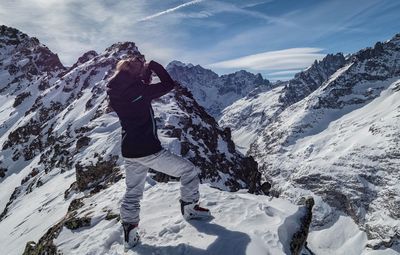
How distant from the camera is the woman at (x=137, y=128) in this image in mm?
9500

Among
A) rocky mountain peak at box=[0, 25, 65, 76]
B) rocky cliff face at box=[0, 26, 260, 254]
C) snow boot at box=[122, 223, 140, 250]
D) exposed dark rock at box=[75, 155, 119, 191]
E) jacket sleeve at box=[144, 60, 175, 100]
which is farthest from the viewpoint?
rocky mountain peak at box=[0, 25, 65, 76]

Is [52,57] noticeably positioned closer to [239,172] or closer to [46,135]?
[46,135]

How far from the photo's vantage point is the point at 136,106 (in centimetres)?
962

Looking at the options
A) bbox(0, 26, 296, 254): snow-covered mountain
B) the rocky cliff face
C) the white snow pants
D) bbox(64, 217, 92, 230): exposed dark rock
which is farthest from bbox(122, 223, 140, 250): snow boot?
the rocky cliff face

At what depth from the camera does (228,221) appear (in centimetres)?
1097

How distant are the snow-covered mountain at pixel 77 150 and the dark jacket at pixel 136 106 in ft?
12.4

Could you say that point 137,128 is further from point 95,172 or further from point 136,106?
point 95,172

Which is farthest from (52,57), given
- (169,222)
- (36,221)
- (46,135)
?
(169,222)

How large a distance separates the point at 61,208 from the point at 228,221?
1971 cm

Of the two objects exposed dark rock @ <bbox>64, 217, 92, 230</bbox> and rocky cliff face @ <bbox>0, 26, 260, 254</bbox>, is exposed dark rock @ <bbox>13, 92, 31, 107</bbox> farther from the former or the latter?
exposed dark rock @ <bbox>64, 217, 92, 230</bbox>

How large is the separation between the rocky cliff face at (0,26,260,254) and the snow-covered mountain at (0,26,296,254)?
9 cm

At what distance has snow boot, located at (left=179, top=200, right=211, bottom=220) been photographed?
10977mm

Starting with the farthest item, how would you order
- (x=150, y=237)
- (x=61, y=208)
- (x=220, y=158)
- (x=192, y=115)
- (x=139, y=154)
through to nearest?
(x=192, y=115) → (x=220, y=158) → (x=61, y=208) → (x=150, y=237) → (x=139, y=154)

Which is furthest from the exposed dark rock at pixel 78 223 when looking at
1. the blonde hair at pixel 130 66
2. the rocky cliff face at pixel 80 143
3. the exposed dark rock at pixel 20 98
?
the exposed dark rock at pixel 20 98
